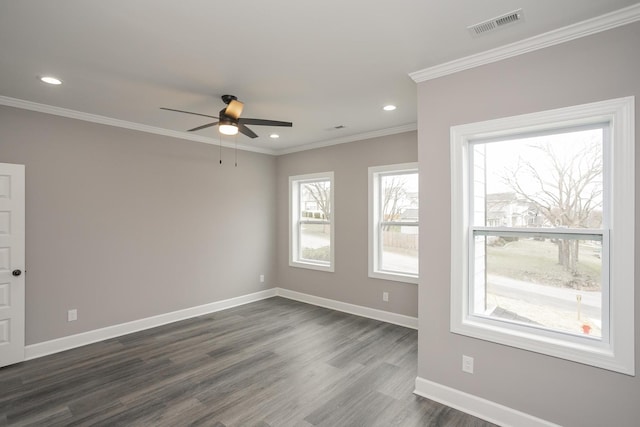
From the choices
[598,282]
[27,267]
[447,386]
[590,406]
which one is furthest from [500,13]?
[27,267]

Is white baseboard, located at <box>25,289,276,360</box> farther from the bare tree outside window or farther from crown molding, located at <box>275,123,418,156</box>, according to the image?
the bare tree outside window

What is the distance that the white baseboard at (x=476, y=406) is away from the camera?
2275mm

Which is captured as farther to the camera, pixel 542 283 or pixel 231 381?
pixel 231 381

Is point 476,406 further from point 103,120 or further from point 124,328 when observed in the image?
point 103,120

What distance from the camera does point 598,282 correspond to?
2223 millimetres

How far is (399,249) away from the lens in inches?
187

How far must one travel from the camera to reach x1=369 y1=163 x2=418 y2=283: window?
15.1ft

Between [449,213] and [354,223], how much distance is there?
2.53 metres

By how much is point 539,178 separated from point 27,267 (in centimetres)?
516

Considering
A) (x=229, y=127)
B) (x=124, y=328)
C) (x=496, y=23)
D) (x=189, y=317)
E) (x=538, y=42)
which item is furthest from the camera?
(x=189, y=317)

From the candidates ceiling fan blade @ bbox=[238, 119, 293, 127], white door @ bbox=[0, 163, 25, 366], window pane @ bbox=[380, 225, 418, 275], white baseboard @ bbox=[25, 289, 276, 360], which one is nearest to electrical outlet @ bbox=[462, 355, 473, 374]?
window pane @ bbox=[380, 225, 418, 275]

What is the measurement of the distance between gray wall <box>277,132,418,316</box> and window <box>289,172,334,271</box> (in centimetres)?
15

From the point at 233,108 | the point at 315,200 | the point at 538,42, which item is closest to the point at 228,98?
the point at 233,108

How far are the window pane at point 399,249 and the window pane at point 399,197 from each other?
17cm
